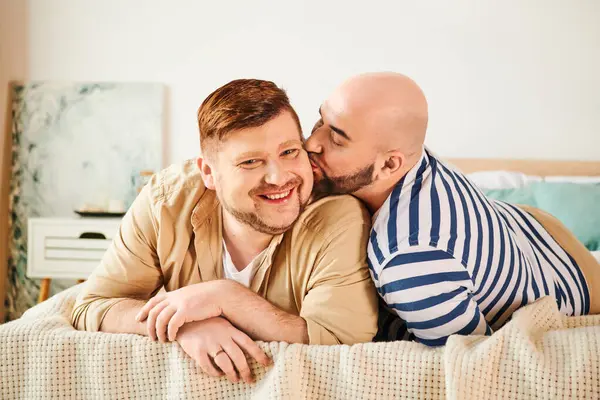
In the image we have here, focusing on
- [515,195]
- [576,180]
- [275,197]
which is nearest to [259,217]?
[275,197]

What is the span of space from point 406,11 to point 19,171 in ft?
7.88

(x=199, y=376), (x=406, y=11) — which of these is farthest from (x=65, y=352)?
(x=406, y=11)

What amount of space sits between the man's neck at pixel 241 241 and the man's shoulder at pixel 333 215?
4.3 inches

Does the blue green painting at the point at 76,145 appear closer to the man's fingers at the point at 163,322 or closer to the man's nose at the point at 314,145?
the man's nose at the point at 314,145

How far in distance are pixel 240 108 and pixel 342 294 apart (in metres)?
0.43

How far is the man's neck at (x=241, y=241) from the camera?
138 cm

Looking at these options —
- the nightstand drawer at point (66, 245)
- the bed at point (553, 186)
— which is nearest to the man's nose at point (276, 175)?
the bed at point (553, 186)

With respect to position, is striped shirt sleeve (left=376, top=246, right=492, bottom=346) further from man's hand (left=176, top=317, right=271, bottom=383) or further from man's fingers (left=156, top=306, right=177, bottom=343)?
man's fingers (left=156, top=306, right=177, bottom=343)

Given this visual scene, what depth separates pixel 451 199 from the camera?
1.25 m

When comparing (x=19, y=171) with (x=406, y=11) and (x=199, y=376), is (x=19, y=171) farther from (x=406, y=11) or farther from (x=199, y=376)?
(x=199, y=376)

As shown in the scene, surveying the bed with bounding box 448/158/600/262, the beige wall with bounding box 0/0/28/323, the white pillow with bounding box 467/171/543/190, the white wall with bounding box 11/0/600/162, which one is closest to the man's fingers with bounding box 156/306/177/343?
the bed with bounding box 448/158/600/262

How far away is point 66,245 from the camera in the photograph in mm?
3289

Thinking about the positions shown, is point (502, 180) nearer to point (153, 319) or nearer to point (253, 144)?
point (253, 144)

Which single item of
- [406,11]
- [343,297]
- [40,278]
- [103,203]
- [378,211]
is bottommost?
[40,278]
